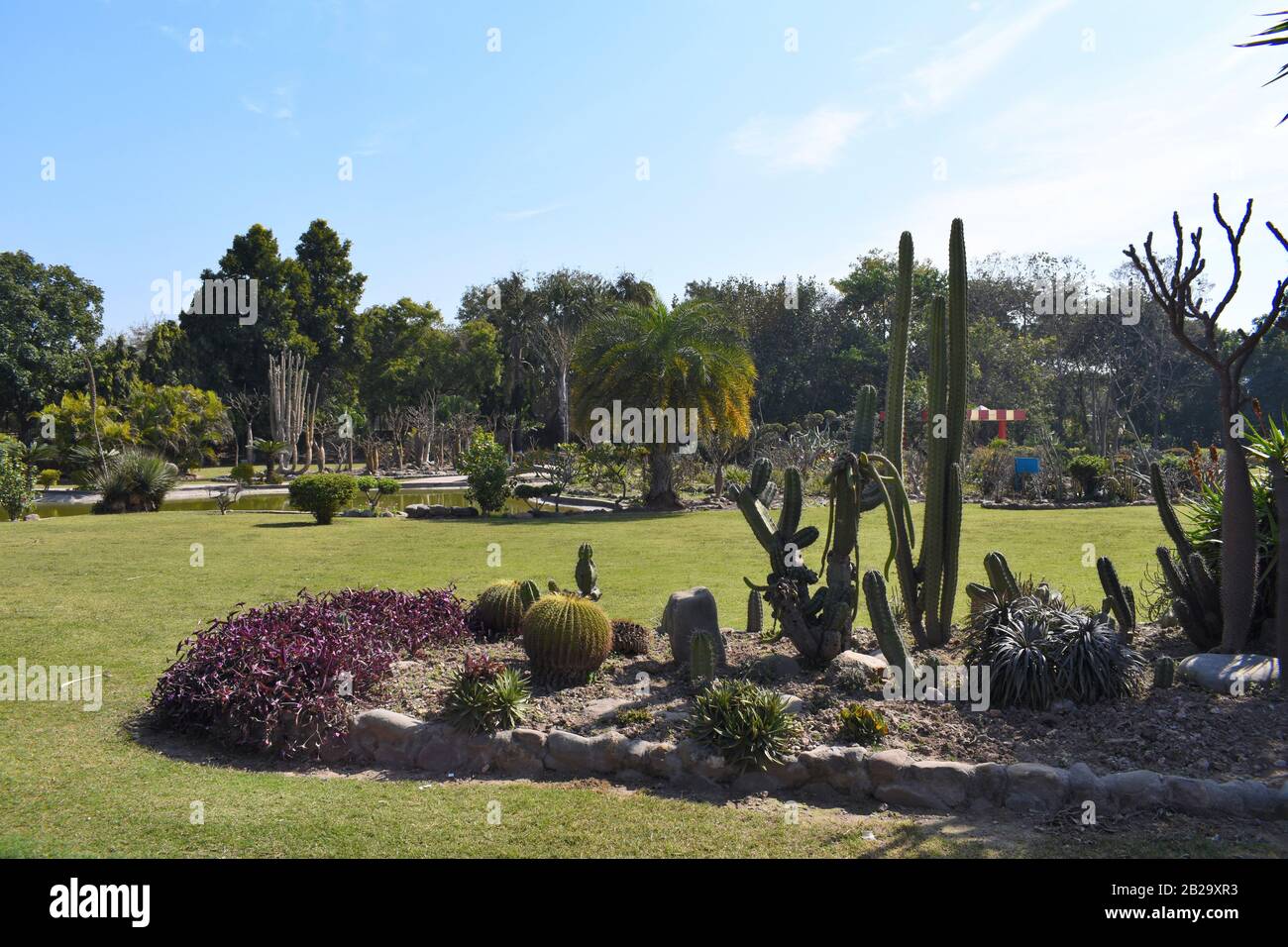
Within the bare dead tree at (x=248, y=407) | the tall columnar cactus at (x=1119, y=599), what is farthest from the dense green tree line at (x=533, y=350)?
the tall columnar cactus at (x=1119, y=599)

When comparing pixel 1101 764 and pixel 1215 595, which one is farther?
pixel 1215 595

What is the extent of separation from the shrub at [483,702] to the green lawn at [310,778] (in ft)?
1.84

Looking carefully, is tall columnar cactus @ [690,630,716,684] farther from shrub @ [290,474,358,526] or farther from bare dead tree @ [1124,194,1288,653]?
shrub @ [290,474,358,526]

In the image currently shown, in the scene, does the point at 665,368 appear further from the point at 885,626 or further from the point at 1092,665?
the point at 1092,665

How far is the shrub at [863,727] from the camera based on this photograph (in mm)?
5789

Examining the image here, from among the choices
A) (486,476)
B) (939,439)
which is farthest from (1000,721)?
(486,476)

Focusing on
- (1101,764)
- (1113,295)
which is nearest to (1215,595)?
(1101,764)

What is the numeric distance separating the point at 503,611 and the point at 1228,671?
18.8ft

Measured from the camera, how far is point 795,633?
23.3 ft

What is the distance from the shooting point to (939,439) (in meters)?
7.71

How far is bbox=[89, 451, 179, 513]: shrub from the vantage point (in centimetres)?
2328
